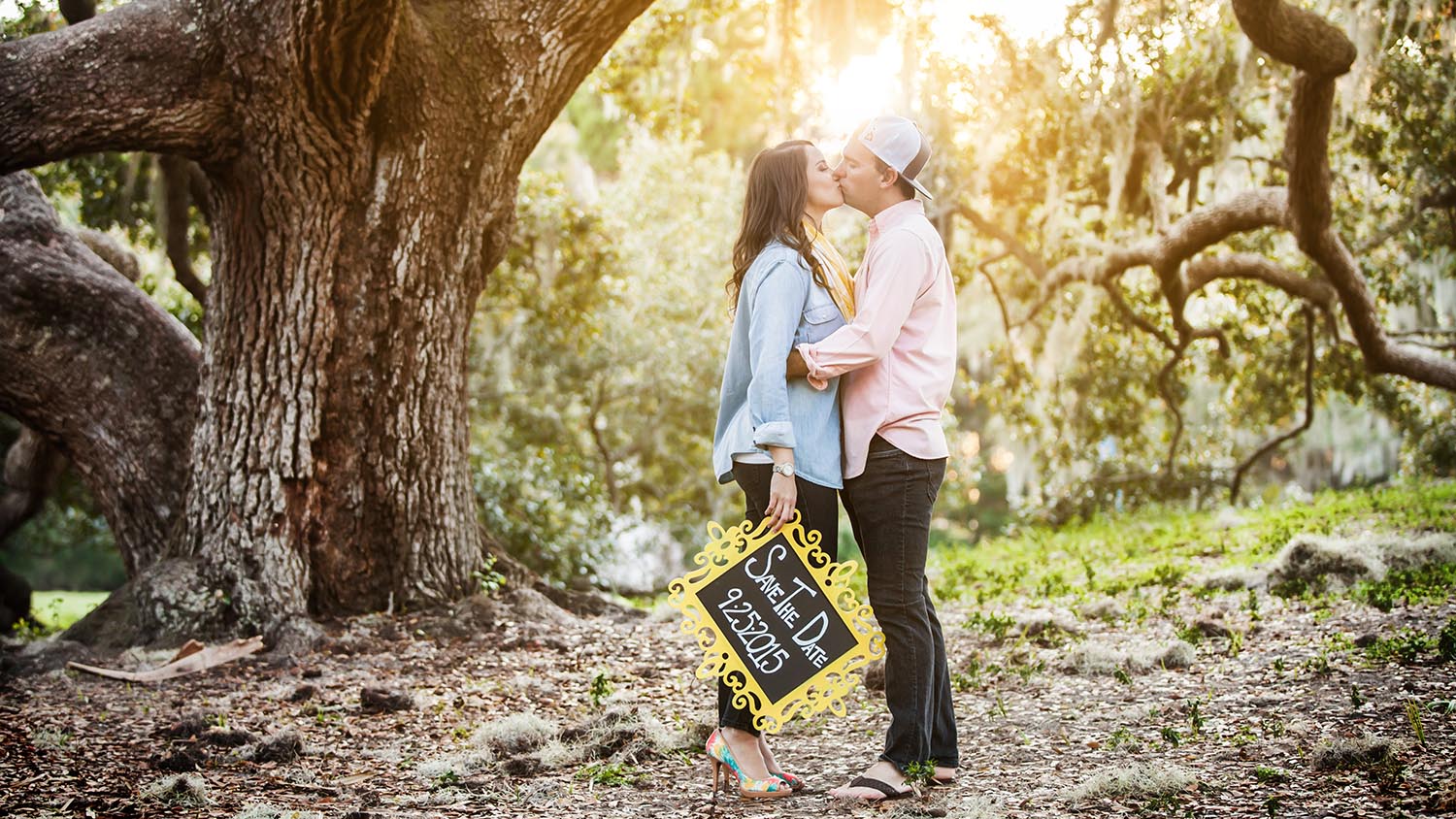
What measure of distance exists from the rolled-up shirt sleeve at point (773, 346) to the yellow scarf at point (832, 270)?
11 centimetres

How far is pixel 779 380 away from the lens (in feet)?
9.15

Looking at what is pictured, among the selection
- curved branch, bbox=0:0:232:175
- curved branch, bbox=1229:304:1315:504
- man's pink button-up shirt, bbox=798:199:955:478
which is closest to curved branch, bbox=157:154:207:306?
curved branch, bbox=0:0:232:175

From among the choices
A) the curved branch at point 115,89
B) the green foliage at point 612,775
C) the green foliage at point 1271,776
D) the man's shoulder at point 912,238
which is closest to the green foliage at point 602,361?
the curved branch at point 115,89

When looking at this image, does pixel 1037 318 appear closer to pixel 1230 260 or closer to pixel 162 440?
pixel 1230 260

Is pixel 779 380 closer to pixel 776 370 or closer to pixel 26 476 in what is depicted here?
pixel 776 370

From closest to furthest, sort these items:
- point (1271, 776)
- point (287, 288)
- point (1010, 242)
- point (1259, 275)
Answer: point (1271, 776) → point (287, 288) → point (1259, 275) → point (1010, 242)

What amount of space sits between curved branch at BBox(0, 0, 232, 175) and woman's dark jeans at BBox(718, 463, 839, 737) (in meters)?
3.09

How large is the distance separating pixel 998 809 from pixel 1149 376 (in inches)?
368

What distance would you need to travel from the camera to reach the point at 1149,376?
11.3 m

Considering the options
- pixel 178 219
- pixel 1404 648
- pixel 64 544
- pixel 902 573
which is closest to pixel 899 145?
pixel 902 573

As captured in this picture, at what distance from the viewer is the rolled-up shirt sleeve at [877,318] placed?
2.79m

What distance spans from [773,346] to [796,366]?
10 centimetres

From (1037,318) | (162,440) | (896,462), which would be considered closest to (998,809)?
(896,462)

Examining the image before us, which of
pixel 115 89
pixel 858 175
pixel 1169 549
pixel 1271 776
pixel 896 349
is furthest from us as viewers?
pixel 1169 549
